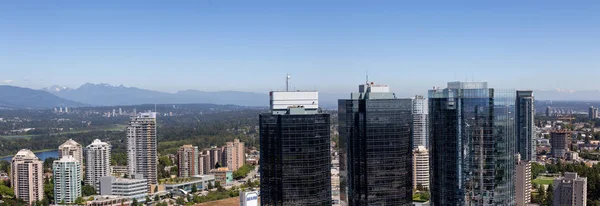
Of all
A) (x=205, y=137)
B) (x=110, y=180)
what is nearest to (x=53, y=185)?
(x=110, y=180)

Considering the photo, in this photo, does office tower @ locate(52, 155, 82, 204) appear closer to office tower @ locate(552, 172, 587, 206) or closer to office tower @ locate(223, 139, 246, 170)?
office tower @ locate(223, 139, 246, 170)

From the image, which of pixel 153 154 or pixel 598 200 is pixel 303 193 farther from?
pixel 153 154

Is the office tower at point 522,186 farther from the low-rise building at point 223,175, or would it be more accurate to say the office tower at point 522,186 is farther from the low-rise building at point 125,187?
the low-rise building at point 125,187

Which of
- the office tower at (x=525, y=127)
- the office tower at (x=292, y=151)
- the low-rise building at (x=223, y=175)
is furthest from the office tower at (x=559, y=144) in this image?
the office tower at (x=292, y=151)

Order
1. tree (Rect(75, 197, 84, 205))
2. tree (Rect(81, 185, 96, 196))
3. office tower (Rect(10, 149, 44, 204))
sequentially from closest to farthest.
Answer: tree (Rect(75, 197, 84, 205))
office tower (Rect(10, 149, 44, 204))
tree (Rect(81, 185, 96, 196))

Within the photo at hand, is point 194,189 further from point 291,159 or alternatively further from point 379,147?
point 291,159

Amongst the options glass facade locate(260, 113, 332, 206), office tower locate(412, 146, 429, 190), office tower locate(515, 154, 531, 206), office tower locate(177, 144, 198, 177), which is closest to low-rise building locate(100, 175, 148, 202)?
A: office tower locate(177, 144, 198, 177)

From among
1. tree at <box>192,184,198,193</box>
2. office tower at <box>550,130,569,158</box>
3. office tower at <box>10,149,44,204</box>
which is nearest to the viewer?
office tower at <box>10,149,44,204</box>
